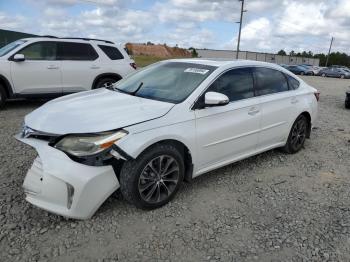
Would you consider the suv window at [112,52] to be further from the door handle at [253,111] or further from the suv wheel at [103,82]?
the door handle at [253,111]

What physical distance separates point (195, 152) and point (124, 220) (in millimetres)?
1088

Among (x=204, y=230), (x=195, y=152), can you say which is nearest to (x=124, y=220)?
(x=204, y=230)

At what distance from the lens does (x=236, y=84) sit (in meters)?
4.44

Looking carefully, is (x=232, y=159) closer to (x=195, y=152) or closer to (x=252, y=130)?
(x=252, y=130)

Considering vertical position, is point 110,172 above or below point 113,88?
below

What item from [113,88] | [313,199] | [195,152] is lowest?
[313,199]

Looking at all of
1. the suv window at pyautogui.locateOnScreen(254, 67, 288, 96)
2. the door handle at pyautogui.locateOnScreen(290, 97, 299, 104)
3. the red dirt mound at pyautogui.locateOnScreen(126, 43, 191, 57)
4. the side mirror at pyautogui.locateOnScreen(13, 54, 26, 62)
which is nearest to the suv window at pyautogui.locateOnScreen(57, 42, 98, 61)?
the side mirror at pyautogui.locateOnScreen(13, 54, 26, 62)

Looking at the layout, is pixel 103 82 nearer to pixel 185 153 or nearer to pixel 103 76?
pixel 103 76

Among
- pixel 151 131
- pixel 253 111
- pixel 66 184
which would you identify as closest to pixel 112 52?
pixel 253 111

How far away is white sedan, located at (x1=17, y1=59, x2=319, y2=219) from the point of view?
3.12 meters

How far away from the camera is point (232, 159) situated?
4.42m

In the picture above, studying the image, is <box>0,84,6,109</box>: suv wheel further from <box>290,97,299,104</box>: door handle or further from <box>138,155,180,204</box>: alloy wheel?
<box>290,97,299,104</box>: door handle

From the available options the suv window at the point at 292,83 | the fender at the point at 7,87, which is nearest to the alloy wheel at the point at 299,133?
the suv window at the point at 292,83

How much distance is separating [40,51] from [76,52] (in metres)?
0.91
